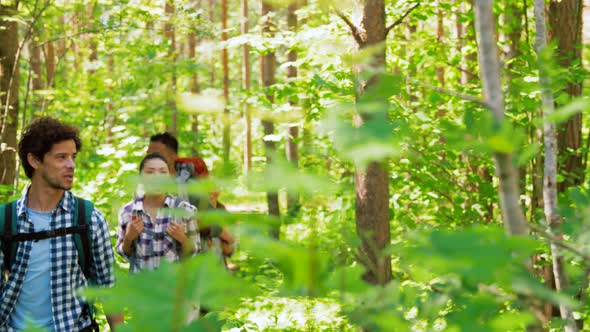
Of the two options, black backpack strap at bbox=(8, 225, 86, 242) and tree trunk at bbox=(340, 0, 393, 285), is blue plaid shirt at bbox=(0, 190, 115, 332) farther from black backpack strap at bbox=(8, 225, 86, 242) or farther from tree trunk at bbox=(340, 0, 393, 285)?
tree trunk at bbox=(340, 0, 393, 285)

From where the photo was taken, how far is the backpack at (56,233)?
3.19 metres

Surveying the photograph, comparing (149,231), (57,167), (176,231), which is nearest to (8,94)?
(149,231)

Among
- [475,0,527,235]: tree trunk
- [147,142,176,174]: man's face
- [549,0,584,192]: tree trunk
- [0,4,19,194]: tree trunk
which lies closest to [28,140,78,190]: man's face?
[147,142,176,174]: man's face

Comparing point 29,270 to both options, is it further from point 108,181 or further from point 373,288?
point 108,181

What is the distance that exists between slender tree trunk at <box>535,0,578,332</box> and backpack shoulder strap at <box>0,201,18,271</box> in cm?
252

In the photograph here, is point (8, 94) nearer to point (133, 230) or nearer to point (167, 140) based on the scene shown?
point (167, 140)

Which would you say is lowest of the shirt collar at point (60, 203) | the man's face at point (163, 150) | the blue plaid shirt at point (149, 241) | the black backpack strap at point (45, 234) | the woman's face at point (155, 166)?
the blue plaid shirt at point (149, 241)

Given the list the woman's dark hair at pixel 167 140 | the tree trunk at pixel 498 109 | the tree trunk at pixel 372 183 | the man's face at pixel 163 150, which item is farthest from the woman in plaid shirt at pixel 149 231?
the tree trunk at pixel 498 109

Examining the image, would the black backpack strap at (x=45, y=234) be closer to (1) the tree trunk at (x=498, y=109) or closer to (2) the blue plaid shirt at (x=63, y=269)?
(2) the blue plaid shirt at (x=63, y=269)

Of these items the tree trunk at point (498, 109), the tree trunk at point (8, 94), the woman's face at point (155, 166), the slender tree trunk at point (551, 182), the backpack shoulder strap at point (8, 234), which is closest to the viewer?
the tree trunk at point (498, 109)

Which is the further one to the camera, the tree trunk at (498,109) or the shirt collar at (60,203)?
the shirt collar at (60,203)

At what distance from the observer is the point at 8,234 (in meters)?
3.19

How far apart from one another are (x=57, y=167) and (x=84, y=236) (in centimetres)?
46

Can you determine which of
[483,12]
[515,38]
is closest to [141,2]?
[515,38]
